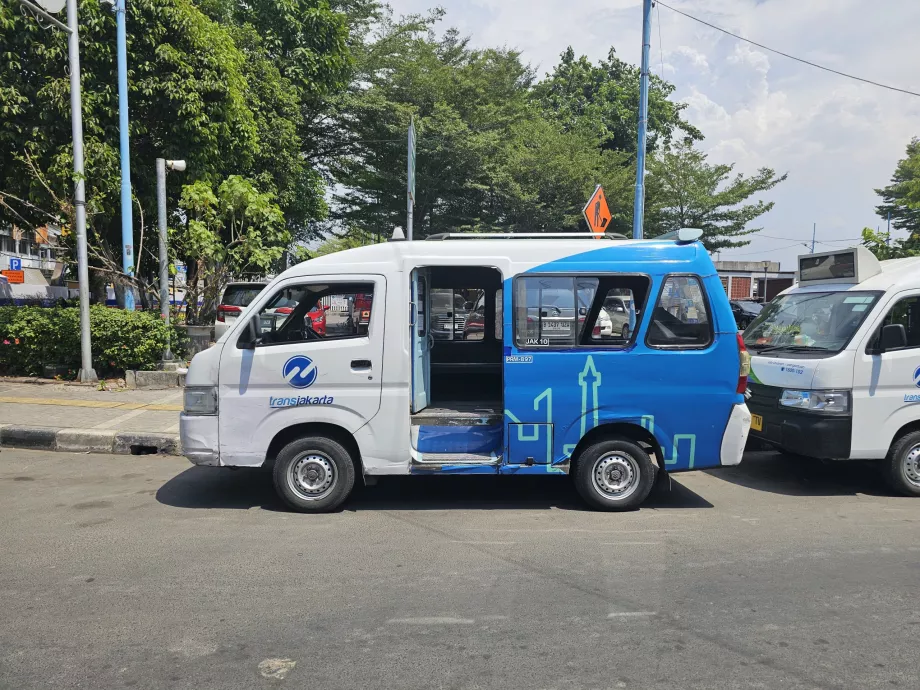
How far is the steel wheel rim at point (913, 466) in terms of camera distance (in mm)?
6508

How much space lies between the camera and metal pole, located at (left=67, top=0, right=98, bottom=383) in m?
10.8

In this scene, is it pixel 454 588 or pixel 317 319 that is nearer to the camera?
pixel 454 588

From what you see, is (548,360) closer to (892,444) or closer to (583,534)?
(583,534)

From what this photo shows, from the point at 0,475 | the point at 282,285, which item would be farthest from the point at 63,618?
the point at 0,475

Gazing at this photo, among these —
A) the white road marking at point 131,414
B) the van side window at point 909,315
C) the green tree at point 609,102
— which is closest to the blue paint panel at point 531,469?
the van side window at point 909,315

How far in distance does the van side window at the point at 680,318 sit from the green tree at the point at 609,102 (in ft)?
93.2

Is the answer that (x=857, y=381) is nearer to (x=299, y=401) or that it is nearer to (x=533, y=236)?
(x=533, y=236)

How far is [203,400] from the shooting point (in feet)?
19.1

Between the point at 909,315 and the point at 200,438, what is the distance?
266 inches

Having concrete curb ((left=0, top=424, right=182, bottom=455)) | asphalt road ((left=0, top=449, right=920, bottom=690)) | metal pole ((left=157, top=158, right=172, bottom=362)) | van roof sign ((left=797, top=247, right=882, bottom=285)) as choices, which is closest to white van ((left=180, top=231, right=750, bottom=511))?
asphalt road ((left=0, top=449, right=920, bottom=690))

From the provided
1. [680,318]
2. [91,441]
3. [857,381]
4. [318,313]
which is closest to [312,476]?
[318,313]

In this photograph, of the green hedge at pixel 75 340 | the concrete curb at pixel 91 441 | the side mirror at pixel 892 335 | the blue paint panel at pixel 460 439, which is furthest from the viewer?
the green hedge at pixel 75 340

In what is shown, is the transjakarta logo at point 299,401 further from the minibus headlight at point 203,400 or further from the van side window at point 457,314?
the van side window at point 457,314

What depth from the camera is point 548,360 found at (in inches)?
229
